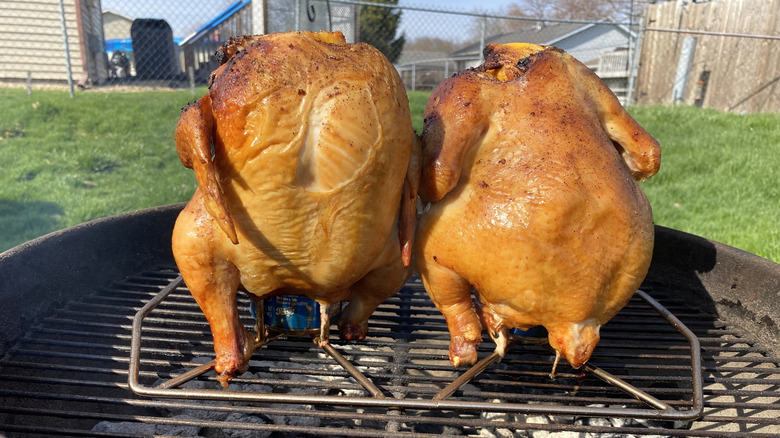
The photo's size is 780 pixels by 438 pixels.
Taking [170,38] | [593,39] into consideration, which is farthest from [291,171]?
[593,39]

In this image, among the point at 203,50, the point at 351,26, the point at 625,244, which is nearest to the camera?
the point at 625,244

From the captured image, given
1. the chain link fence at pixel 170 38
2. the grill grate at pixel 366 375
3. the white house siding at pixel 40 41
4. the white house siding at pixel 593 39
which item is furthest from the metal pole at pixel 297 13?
the white house siding at pixel 593 39

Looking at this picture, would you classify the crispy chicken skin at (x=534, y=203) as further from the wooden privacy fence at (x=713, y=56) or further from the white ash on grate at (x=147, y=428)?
the wooden privacy fence at (x=713, y=56)

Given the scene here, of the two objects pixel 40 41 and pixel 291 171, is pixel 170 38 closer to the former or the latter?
pixel 40 41

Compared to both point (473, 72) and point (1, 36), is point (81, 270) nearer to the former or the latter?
point (473, 72)

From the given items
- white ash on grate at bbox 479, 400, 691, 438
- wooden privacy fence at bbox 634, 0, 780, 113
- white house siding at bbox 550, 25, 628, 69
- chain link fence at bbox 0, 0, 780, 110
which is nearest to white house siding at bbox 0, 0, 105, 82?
chain link fence at bbox 0, 0, 780, 110

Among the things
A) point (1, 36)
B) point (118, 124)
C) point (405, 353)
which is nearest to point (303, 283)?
point (405, 353)
